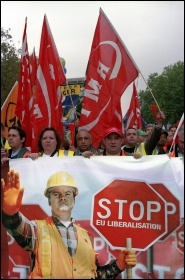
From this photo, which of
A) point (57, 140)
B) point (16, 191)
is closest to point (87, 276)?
point (16, 191)

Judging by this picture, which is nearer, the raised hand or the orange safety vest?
the orange safety vest

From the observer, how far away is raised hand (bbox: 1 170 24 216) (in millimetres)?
4328

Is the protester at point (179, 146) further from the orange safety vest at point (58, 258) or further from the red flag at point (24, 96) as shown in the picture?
the red flag at point (24, 96)

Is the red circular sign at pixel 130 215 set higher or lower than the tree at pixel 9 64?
lower

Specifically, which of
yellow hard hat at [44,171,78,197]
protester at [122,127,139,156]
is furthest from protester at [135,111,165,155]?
yellow hard hat at [44,171,78,197]

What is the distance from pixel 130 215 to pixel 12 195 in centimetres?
101

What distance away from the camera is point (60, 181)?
453 cm

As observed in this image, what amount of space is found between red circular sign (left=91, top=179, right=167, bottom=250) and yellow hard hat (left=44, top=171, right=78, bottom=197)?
231mm

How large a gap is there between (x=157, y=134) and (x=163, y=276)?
218 centimetres

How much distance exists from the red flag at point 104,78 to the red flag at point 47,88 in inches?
15.4

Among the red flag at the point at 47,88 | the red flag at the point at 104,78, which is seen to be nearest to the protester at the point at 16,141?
the red flag at the point at 47,88

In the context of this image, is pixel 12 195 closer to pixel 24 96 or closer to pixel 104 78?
pixel 104 78

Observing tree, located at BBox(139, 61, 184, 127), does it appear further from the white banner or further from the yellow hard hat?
the yellow hard hat

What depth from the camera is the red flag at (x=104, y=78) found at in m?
6.93
